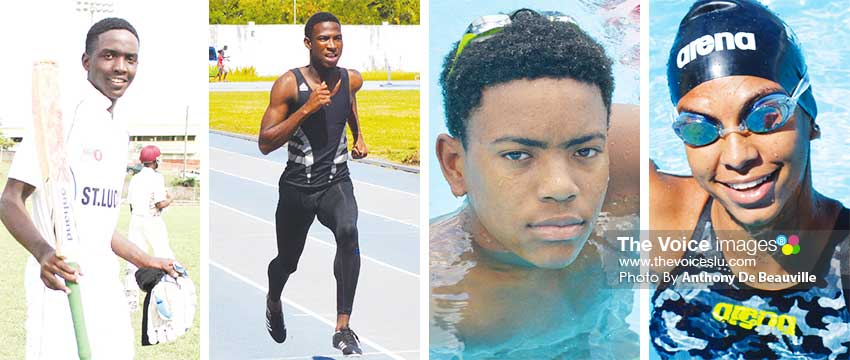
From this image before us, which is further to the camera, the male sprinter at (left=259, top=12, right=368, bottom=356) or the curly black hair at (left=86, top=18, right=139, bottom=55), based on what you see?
the male sprinter at (left=259, top=12, right=368, bottom=356)

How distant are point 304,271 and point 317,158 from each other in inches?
17.9

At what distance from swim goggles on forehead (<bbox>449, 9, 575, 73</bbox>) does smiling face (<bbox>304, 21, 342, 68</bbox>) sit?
471 mm

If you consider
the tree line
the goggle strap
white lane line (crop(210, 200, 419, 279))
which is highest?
the tree line

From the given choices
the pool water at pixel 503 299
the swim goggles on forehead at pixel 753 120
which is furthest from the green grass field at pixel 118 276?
the swim goggles on forehead at pixel 753 120

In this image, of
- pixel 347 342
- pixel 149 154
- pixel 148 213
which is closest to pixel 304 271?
pixel 347 342

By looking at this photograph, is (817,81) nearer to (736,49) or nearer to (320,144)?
(736,49)

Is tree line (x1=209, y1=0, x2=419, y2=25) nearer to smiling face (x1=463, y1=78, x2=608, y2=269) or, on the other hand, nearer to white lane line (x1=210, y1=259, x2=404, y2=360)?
smiling face (x1=463, y1=78, x2=608, y2=269)

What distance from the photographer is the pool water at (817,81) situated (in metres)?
5.95

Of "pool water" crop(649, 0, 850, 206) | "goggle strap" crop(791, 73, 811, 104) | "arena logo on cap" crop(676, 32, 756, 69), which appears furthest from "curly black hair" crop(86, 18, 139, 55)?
"goggle strap" crop(791, 73, 811, 104)

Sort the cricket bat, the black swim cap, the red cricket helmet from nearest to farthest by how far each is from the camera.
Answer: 1. the cricket bat
2. the red cricket helmet
3. the black swim cap

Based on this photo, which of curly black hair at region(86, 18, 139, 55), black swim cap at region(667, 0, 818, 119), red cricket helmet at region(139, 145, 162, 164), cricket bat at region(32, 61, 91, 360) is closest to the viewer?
cricket bat at region(32, 61, 91, 360)

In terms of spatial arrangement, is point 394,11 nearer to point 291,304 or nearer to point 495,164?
point 495,164

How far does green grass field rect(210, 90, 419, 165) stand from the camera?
19.2 ft

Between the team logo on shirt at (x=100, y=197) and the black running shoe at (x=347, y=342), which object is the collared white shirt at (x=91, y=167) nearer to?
the team logo on shirt at (x=100, y=197)
